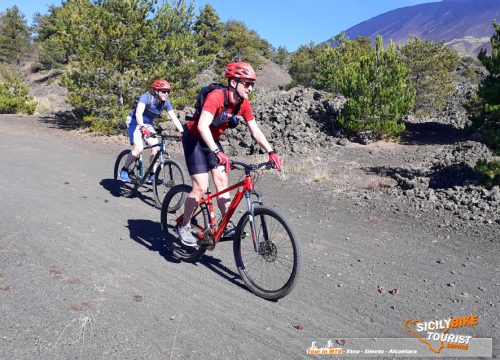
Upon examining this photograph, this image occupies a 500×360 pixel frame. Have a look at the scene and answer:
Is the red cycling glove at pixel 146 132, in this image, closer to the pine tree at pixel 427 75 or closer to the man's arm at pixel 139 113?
the man's arm at pixel 139 113

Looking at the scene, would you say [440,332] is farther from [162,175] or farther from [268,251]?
[162,175]

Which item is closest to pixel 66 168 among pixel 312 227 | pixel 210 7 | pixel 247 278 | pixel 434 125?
pixel 312 227

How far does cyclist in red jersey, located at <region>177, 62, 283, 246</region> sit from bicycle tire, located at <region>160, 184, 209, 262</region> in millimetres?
120

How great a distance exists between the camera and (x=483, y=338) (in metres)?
3.70

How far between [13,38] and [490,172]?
48.4 m

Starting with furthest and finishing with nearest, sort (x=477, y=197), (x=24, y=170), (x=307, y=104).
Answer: (x=307, y=104) → (x=24, y=170) → (x=477, y=197)

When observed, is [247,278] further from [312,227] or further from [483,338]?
[312,227]

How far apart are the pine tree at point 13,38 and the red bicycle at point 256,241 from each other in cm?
4733

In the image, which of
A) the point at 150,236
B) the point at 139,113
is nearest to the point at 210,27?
the point at 139,113

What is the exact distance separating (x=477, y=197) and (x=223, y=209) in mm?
5502

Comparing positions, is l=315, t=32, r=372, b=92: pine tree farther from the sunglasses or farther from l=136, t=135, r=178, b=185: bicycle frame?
the sunglasses

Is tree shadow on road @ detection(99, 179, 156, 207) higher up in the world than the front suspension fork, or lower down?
lower down

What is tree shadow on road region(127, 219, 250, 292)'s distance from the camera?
4.80 m

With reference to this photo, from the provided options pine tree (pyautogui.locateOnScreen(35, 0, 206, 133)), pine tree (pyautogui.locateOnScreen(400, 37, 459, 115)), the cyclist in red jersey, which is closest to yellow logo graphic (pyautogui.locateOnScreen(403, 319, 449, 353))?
the cyclist in red jersey
